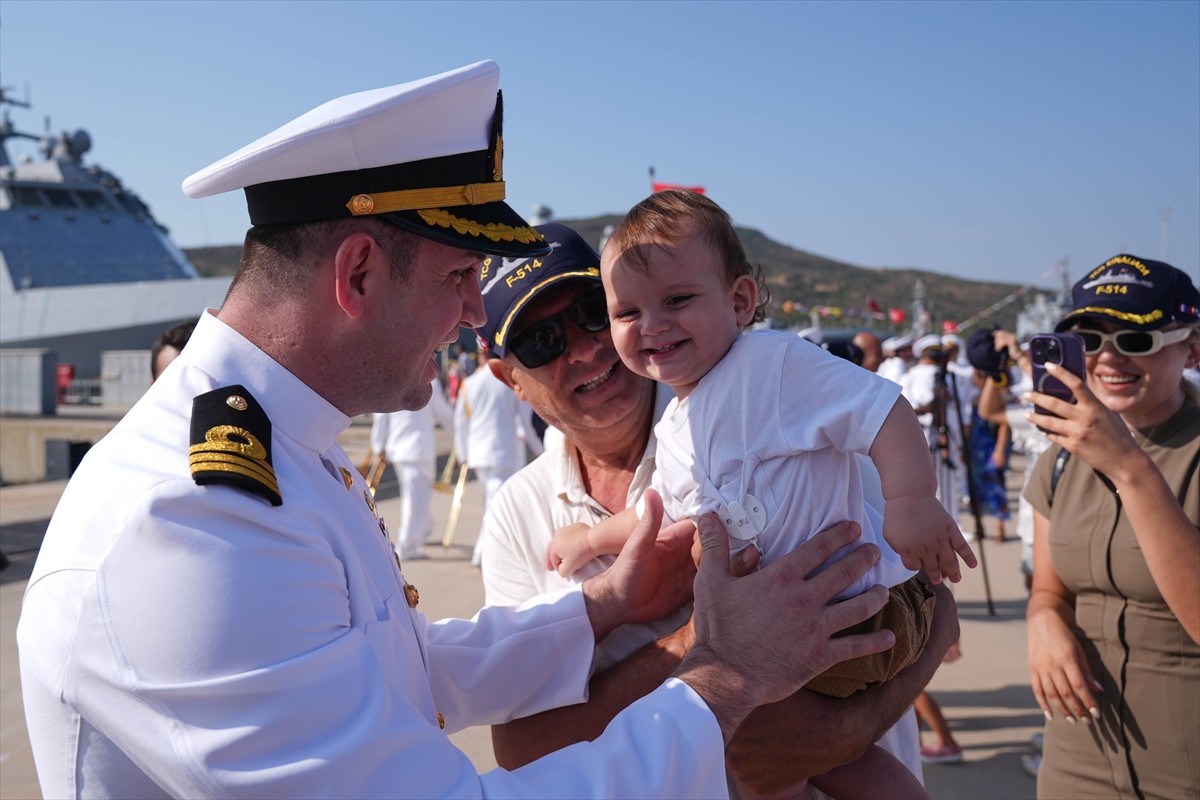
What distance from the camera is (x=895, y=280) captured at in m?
62.6

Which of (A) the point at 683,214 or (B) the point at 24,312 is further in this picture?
(B) the point at 24,312

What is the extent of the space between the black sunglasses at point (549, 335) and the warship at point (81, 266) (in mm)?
25820

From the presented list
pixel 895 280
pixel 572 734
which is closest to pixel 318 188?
pixel 572 734

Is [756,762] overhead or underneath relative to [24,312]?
overhead

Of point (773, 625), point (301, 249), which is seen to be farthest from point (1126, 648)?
point (301, 249)

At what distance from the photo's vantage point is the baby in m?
1.74

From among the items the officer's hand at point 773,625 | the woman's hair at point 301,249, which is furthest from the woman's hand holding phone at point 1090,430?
the woman's hair at point 301,249

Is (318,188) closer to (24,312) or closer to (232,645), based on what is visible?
(232,645)

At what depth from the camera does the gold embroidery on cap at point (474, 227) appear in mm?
1470

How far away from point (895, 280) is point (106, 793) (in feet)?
214

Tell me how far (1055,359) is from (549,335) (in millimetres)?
1360

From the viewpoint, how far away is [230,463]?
122 centimetres

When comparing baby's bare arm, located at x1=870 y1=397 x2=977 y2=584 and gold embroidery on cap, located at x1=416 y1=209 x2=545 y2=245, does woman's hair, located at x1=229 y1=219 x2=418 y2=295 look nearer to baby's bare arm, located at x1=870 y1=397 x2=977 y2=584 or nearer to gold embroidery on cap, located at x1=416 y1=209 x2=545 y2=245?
gold embroidery on cap, located at x1=416 y1=209 x2=545 y2=245

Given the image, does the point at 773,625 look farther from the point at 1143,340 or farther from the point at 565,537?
the point at 1143,340
